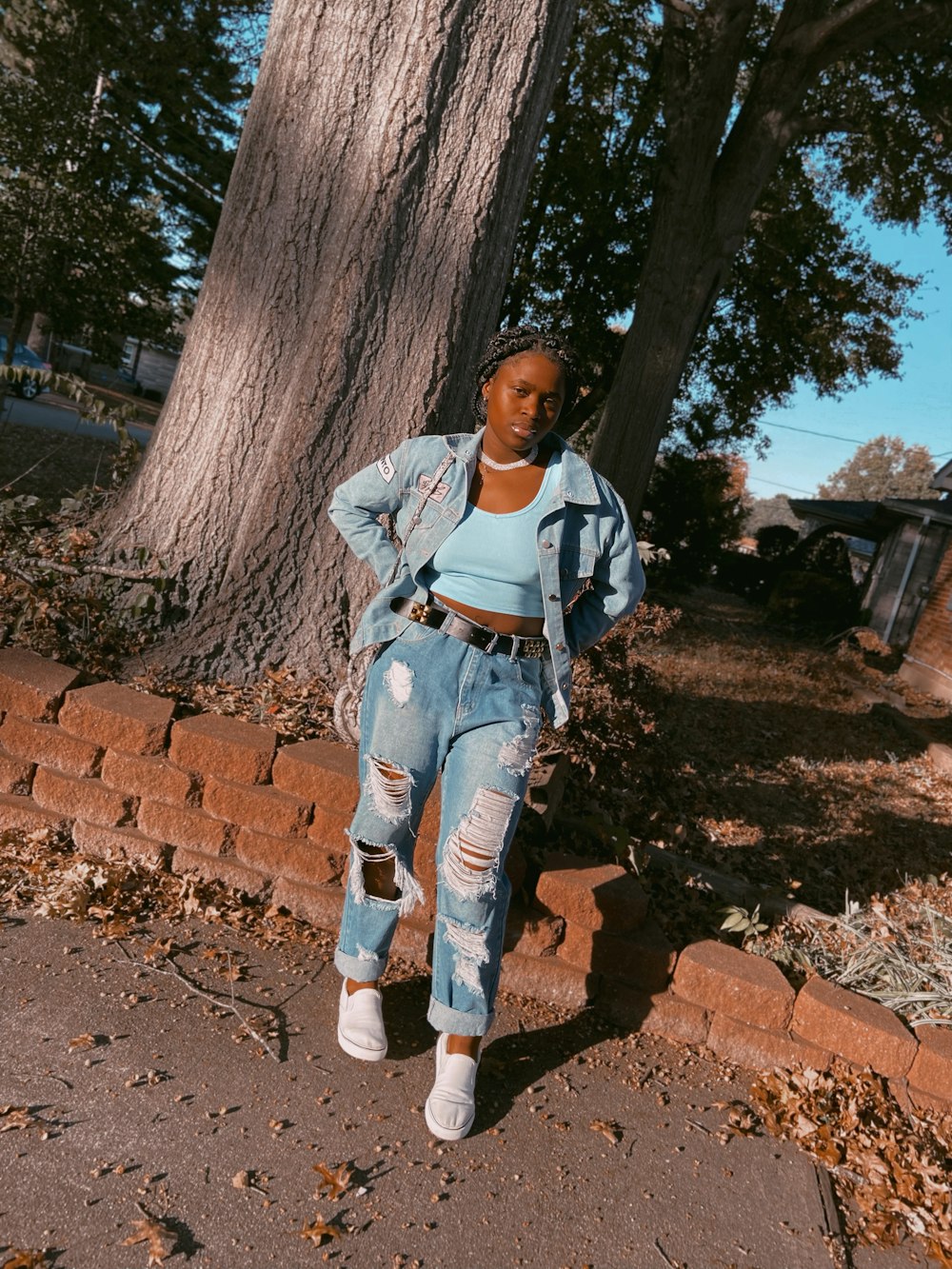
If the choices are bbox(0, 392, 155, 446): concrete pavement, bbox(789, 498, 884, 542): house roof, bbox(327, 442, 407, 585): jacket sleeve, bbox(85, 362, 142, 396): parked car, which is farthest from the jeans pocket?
bbox(85, 362, 142, 396): parked car

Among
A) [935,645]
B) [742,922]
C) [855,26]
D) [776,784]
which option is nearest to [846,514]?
[935,645]

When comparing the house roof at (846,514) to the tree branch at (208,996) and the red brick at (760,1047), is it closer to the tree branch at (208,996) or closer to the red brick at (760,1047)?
the red brick at (760,1047)

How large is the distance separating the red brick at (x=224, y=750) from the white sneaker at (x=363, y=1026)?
821 millimetres

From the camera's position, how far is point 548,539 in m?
2.50

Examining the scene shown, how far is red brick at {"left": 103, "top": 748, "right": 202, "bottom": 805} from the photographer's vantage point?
3.24m

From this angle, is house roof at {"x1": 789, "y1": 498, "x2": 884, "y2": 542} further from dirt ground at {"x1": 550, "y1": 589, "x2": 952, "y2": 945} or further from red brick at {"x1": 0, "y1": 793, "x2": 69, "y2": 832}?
red brick at {"x1": 0, "y1": 793, "x2": 69, "y2": 832}

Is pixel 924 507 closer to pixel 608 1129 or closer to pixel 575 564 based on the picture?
pixel 575 564

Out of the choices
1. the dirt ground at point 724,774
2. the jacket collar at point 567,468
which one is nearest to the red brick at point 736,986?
the dirt ground at point 724,774

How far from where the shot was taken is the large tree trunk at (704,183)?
1022cm

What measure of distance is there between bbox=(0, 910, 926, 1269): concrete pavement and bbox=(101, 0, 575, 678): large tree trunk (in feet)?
4.42

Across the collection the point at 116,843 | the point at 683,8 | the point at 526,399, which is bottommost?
the point at 116,843

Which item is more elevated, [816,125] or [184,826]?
[816,125]

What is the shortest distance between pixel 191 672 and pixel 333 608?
585mm

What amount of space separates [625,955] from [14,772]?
218cm
